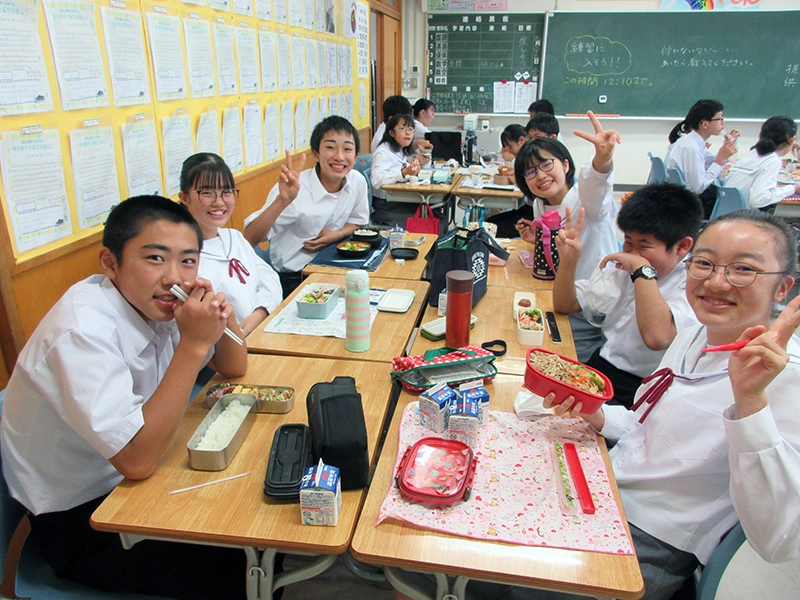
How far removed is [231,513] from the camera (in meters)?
1.07

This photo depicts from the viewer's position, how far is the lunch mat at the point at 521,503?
1.03m

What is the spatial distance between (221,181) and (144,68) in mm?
635

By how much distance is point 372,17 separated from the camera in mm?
6375

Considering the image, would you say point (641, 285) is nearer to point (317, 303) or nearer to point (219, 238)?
point (317, 303)

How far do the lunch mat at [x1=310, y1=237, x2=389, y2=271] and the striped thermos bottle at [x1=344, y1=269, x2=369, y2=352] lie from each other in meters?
0.84

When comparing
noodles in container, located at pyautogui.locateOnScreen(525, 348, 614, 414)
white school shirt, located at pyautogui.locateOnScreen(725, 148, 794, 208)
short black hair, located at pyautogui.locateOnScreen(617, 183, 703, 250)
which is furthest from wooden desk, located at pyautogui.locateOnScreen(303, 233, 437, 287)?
white school shirt, located at pyautogui.locateOnScreen(725, 148, 794, 208)

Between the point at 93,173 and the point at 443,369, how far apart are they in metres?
1.56

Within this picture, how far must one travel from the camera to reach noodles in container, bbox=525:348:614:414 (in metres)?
1.30

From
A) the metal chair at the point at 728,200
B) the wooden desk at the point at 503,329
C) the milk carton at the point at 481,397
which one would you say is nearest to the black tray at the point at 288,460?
the milk carton at the point at 481,397

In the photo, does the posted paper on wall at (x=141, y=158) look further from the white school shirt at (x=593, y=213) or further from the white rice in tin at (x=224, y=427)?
the white school shirt at (x=593, y=213)

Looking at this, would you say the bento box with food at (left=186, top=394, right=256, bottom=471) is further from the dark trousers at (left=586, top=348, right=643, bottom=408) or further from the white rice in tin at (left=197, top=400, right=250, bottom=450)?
the dark trousers at (left=586, top=348, right=643, bottom=408)

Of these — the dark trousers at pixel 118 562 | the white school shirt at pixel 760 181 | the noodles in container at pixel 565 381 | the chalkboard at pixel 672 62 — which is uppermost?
the chalkboard at pixel 672 62

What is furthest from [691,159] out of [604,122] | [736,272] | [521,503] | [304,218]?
[521,503]

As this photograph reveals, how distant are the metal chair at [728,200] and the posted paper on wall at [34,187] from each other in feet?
15.1
